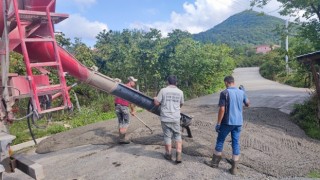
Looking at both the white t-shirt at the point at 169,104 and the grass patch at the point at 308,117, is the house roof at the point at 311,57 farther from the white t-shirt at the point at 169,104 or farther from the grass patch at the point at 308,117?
the white t-shirt at the point at 169,104

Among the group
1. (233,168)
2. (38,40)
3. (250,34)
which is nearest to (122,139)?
(233,168)

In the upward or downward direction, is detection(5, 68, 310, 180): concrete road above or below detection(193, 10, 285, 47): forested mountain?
below

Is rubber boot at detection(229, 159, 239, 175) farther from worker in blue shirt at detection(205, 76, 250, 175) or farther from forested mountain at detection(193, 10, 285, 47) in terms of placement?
forested mountain at detection(193, 10, 285, 47)

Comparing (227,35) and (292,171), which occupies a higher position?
(227,35)

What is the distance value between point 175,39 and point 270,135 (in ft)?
37.0

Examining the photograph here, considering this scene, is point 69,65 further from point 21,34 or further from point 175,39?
point 175,39

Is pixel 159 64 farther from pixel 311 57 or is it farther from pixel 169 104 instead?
pixel 169 104

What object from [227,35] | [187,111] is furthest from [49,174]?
[227,35]

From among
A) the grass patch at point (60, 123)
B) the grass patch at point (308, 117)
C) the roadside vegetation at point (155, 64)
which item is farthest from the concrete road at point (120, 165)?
the roadside vegetation at point (155, 64)

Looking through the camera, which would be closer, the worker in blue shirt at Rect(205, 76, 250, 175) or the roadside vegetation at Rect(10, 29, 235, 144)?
the worker in blue shirt at Rect(205, 76, 250, 175)

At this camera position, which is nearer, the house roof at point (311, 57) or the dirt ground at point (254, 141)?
the dirt ground at point (254, 141)

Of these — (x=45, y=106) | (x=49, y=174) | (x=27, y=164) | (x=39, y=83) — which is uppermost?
(x=39, y=83)

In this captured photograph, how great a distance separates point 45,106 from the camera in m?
4.68

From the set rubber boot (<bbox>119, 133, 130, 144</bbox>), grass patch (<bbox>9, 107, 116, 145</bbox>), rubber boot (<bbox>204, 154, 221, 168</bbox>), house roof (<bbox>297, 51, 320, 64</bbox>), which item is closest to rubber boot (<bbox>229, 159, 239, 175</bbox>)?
rubber boot (<bbox>204, 154, 221, 168</bbox>)
